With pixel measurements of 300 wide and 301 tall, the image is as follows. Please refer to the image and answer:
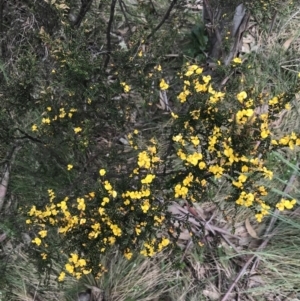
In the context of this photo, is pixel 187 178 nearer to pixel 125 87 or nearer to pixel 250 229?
pixel 125 87

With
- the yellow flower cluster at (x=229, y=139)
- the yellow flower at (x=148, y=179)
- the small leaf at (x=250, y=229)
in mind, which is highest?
the yellow flower cluster at (x=229, y=139)

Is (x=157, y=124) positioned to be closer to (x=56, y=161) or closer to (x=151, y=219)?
(x=56, y=161)

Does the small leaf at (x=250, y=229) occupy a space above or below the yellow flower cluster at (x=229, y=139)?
below

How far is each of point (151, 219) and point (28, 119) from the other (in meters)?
0.96

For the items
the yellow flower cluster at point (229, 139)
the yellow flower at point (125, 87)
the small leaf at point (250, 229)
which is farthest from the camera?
the small leaf at point (250, 229)

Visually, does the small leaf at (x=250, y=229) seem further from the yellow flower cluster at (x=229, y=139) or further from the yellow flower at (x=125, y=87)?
the yellow flower at (x=125, y=87)

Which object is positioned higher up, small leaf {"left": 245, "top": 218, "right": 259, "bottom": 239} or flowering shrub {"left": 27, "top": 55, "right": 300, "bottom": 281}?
flowering shrub {"left": 27, "top": 55, "right": 300, "bottom": 281}

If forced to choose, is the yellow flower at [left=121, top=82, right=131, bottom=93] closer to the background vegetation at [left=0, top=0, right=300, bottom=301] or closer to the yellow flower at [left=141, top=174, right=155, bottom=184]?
the background vegetation at [left=0, top=0, right=300, bottom=301]

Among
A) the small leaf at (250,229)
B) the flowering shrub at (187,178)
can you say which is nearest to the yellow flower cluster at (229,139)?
the flowering shrub at (187,178)

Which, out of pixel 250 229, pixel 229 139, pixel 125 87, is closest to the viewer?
pixel 229 139

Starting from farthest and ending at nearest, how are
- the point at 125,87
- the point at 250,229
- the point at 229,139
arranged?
1. the point at 250,229
2. the point at 125,87
3. the point at 229,139

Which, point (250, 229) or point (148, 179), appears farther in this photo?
point (250, 229)

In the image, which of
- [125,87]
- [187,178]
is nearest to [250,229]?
[187,178]

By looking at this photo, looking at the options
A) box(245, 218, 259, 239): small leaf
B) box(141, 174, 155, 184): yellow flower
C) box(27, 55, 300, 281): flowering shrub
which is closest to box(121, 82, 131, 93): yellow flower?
box(27, 55, 300, 281): flowering shrub
